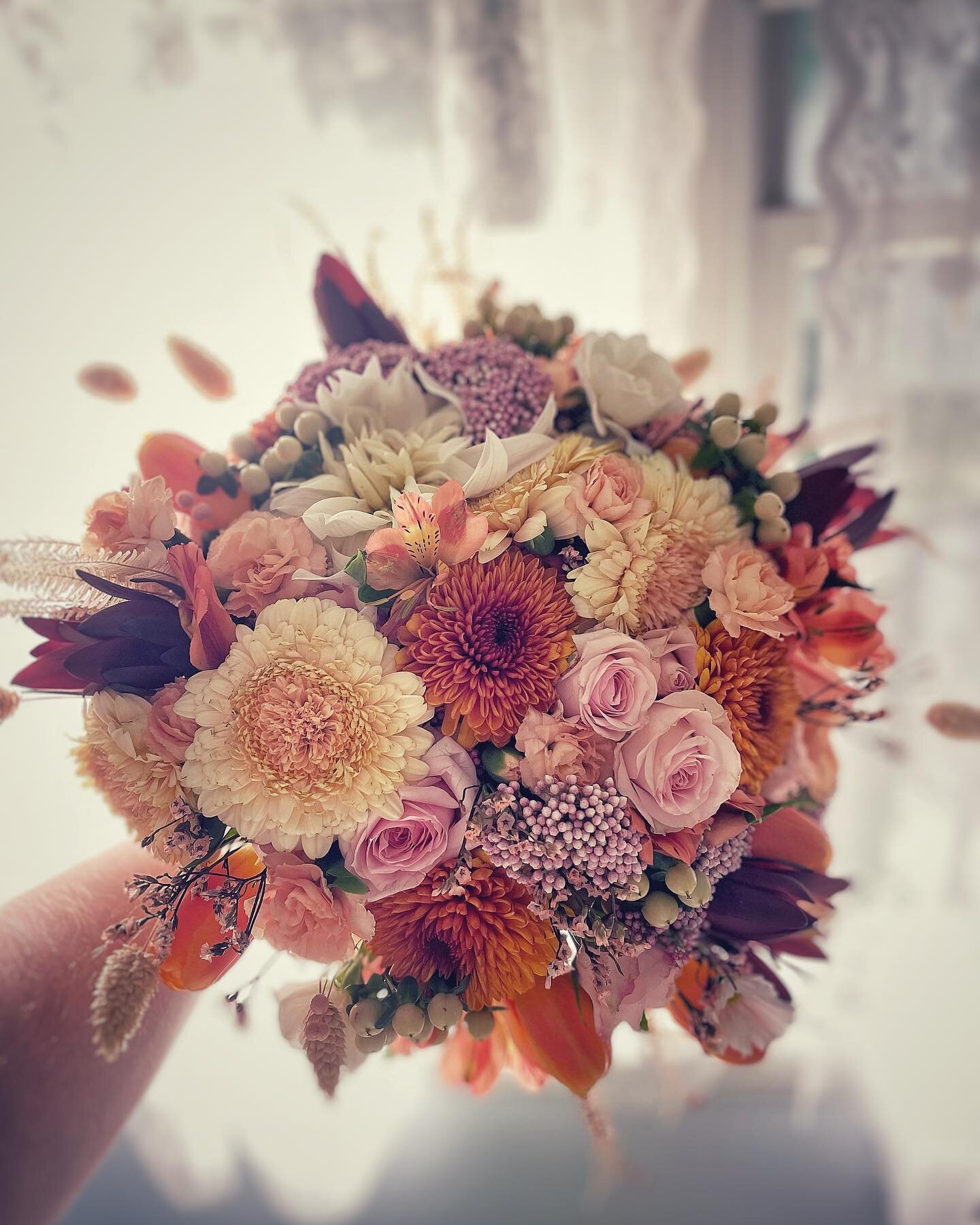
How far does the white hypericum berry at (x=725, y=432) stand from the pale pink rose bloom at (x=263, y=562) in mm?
266

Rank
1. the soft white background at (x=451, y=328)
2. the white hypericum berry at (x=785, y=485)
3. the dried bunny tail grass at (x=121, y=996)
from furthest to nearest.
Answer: the soft white background at (x=451, y=328)
the white hypericum berry at (x=785, y=485)
the dried bunny tail grass at (x=121, y=996)

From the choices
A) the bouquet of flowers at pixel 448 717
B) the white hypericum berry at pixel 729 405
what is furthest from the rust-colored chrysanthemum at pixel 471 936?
the white hypericum berry at pixel 729 405

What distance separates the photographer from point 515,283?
874 mm

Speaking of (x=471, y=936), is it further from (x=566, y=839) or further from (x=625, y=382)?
(x=625, y=382)

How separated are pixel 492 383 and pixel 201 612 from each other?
24 cm

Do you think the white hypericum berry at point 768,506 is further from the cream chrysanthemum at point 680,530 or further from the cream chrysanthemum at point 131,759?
the cream chrysanthemum at point 131,759

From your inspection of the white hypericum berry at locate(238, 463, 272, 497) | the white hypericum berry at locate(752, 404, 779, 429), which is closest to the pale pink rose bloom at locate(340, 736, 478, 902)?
the white hypericum berry at locate(238, 463, 272, 497)

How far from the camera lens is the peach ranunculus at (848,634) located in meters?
0.53

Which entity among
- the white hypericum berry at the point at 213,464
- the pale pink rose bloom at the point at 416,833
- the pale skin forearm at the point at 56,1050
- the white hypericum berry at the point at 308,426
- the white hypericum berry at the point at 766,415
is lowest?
the pale skin forearm at the point at 56,1050

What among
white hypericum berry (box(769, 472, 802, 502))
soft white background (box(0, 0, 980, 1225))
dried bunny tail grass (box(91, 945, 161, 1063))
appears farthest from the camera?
soft white background (box(0, 0, 980, 1225))

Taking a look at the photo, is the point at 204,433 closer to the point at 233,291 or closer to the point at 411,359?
the point at 233,291

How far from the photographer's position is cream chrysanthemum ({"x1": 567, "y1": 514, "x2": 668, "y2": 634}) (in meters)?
0.43

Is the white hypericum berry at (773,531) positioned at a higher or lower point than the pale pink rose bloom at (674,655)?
higher

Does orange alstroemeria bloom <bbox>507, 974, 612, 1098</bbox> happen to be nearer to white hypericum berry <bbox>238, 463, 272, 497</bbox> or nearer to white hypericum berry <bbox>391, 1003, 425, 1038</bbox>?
white hypericum berry <bbox>391, 1003, 425, 1038</bbox>
